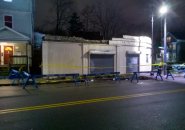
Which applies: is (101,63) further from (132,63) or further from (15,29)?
(15,29)

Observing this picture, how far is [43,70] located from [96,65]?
18.0 ft

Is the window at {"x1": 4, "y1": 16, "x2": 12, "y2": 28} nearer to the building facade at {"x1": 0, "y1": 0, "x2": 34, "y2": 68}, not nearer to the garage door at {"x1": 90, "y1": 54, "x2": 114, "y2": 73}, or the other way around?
the building facade at {"x1": 0, "y1": 0, "x2": 34, "y2": 68}

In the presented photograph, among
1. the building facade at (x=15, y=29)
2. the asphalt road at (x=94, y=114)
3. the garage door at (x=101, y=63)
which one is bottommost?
the asphalt road at (x=94, y=114)

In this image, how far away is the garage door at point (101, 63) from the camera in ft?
87.1

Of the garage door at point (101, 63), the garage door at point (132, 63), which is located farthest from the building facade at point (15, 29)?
the garage door at point (132, 63)

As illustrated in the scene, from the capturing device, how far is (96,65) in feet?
88.1

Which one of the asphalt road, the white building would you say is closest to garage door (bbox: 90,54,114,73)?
the white building

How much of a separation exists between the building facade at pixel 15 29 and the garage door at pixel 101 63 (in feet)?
20.7

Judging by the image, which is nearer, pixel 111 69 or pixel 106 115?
pixel 106 115

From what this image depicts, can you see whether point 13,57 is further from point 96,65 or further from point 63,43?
point 96,65

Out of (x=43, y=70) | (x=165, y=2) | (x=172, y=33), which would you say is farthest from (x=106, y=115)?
Result: (x=172, y=33)

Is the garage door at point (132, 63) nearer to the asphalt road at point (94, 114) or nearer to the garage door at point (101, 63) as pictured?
the garage door at point (101, 63)

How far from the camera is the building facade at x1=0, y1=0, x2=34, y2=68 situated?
27.7 m

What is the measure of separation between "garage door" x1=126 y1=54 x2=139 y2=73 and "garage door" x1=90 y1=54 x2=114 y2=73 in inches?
91.6
